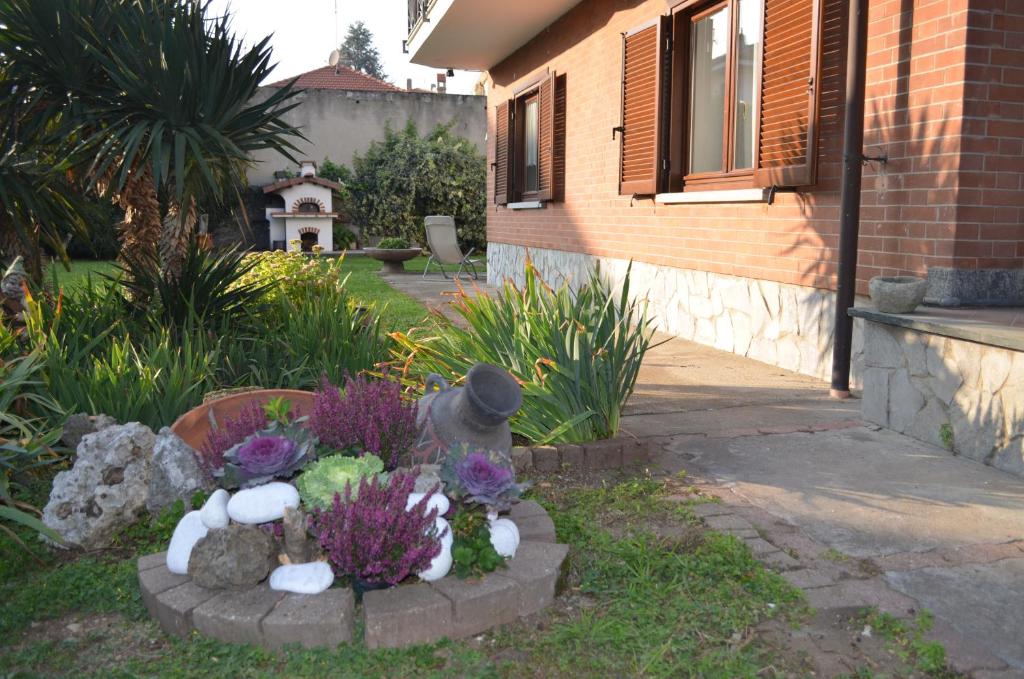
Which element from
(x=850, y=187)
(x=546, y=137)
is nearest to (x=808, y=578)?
(x=850, y=187)

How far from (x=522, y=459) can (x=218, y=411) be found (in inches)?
49.1

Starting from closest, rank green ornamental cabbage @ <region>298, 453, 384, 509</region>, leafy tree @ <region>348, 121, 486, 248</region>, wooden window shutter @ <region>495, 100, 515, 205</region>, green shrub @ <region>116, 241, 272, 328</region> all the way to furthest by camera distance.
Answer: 1. green ornamental cabbage @ <region>298, 453, 384, 509</region>
2. green shrub @ <region>116, 241, 272, 328</region>
3. wooden window shutter @ <region>495, 100, 515, 205</region>
4. leafy tree @ <region>348, 121, 486, 248</region>

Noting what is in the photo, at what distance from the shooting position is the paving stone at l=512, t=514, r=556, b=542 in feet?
9.14

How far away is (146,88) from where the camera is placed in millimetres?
5043

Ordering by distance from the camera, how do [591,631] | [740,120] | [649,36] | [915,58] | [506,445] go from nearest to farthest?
1. [591,631]
2. [506,445]
3. [915,58]
4. [740,120]
5. [649,36]

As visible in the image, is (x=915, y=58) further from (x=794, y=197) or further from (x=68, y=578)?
(x=68, y=578)

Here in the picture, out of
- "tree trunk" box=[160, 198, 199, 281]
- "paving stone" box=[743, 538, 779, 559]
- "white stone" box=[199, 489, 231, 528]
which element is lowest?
"paving stone" box=[743, 538, 779, 559]

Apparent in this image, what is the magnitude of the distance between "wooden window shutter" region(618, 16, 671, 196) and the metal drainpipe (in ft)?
8.80

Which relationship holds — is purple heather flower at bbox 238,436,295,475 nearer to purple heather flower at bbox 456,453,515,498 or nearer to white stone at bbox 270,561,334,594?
white stone at bbox 270,561,334,594

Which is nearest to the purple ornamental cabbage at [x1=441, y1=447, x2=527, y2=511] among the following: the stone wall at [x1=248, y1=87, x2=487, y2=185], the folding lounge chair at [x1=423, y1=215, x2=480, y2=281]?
the folding lounge chair at [x1=423, y1=215, x2=480, y2=281]

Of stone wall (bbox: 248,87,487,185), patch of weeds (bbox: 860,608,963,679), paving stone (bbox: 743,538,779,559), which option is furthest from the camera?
stone wall (bbox: 248,87,487,185)

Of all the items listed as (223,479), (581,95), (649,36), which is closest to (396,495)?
(223,479)

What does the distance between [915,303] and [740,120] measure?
284 centimetres

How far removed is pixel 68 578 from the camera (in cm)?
275
